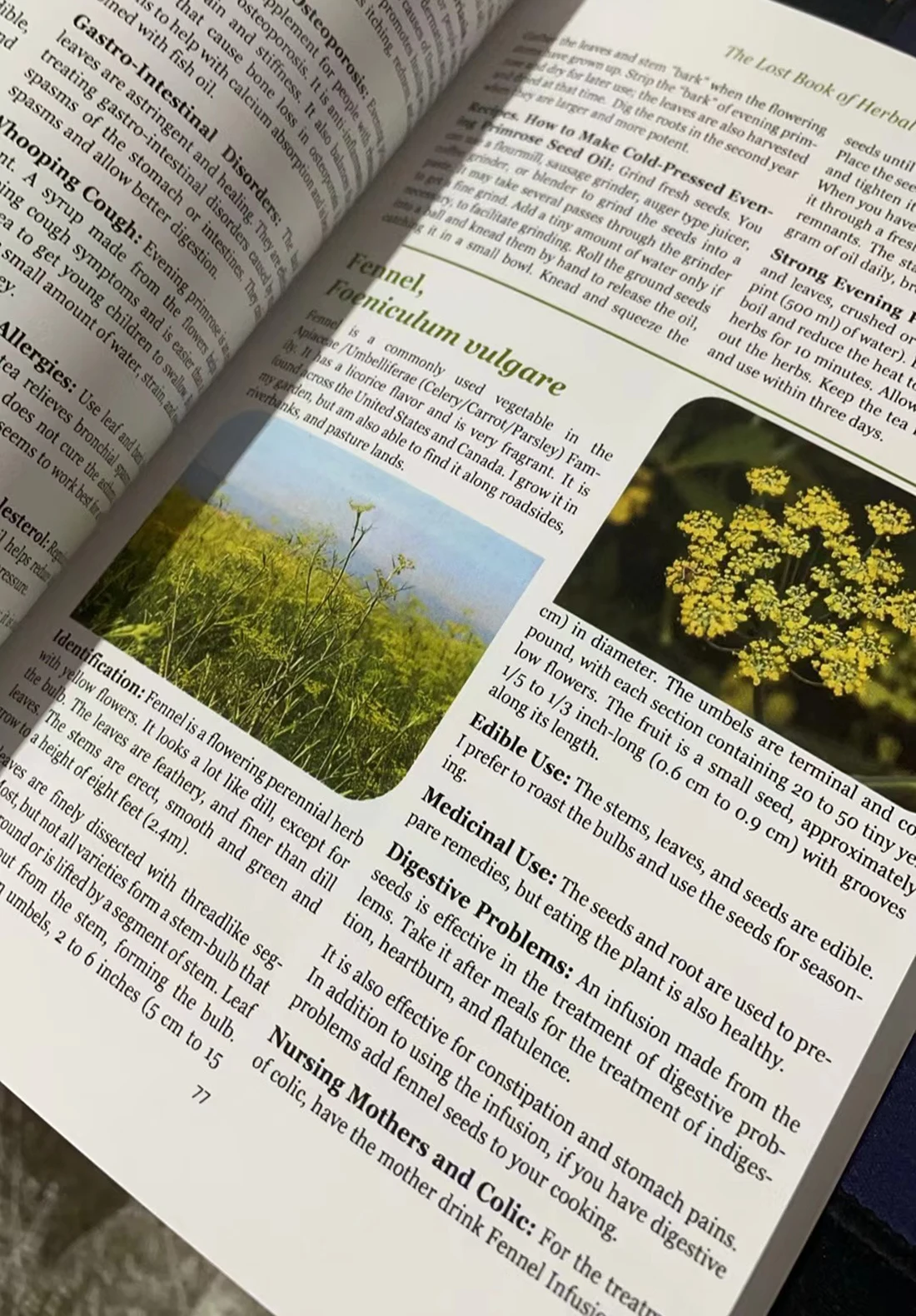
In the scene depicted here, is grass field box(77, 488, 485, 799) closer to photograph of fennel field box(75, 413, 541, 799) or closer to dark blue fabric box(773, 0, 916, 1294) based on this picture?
photograph of fennel field box(75, 413, 541, 799)

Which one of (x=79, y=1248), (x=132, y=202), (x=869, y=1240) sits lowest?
(x=79, y=1248)

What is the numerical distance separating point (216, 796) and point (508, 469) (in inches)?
6.4

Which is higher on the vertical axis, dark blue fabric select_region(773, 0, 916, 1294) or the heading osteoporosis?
the heading osteoporosis

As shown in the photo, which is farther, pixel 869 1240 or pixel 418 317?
pixel 418 317

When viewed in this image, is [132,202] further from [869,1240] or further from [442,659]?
[869,1240]

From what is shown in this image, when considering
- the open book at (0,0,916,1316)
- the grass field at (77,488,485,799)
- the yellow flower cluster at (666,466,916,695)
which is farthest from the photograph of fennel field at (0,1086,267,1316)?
the yellow flower cluster at (666,466,916,695)

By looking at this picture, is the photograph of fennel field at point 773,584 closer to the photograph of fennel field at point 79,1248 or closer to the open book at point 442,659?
the open book at point 442,659

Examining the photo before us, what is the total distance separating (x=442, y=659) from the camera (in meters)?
0.35

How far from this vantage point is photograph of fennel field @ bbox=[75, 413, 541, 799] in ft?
1.14

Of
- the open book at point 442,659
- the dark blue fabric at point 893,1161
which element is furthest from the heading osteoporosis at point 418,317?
the dark blue fabric at point 893,1161

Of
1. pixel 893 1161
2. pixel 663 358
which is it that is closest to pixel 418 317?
pixel 663 358

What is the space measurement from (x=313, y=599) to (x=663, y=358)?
17cm

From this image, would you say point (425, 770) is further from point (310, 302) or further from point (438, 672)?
point (310, 302)

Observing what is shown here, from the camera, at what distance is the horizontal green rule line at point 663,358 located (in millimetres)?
365
